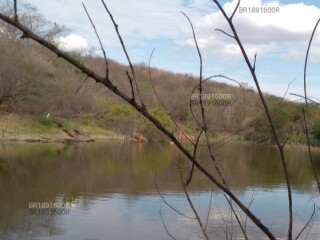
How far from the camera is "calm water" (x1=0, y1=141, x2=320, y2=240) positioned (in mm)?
8102

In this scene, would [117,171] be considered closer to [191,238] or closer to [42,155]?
[42,155]

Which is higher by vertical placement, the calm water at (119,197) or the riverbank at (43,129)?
the riverbank at (43,129)

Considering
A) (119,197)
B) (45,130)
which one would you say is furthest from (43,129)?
(119,197)

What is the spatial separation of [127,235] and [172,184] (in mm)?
4957

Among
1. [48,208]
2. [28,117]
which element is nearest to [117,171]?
[48,208]

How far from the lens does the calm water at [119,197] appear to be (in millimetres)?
8102

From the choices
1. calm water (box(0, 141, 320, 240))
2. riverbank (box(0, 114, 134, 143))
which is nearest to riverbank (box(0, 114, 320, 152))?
riverbank (box(0, 114, 134, 143))

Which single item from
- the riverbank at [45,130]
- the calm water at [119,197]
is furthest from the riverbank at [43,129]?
the calm water at [119,197]

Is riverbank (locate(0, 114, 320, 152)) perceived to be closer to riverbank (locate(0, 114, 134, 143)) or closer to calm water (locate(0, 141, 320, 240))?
riverbank (locate(0, 114, 134, 143))

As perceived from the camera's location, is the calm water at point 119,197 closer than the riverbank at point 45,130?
Yes

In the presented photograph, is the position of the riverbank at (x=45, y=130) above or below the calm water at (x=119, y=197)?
above

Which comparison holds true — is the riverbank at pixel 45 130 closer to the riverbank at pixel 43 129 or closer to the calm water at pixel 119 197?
the riverbank at pixel 43 129

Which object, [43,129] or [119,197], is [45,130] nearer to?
[43,129]

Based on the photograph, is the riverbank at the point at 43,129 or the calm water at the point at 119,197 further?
the riverbank at the point at 43,129
